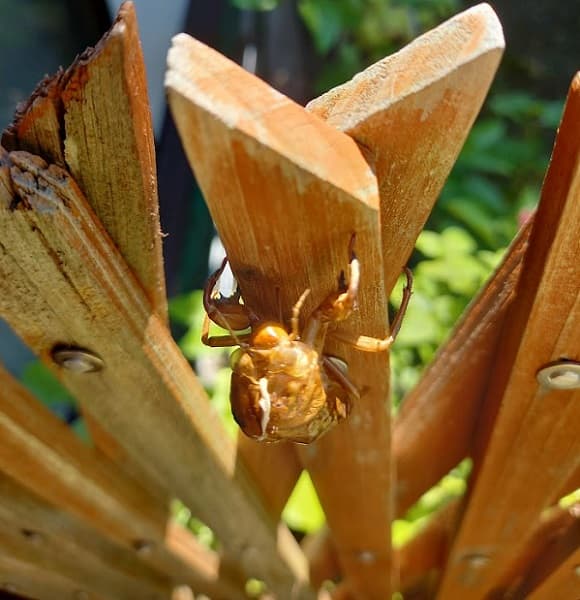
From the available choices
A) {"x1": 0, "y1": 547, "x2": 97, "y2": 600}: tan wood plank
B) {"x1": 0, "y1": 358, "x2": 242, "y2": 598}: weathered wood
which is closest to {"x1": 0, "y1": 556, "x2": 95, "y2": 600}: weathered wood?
{"x1": 0, "y1": 547, "x2": 97, "y2": 600}: tan wood plank

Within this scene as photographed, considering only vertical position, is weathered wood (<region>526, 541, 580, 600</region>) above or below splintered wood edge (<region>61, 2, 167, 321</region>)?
below

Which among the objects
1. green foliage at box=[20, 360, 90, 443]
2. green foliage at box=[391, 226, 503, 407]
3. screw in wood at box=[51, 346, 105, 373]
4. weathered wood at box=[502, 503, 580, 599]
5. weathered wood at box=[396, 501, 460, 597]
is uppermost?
green foliage at box=[391, 226, 503, 407]

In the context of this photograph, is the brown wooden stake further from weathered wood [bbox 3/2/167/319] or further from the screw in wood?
the screw in wood

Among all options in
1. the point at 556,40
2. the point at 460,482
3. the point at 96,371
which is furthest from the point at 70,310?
the point at 556,40

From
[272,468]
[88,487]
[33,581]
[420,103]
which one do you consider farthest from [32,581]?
[420,103]

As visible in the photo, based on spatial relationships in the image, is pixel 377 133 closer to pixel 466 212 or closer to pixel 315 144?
pixel 315 144

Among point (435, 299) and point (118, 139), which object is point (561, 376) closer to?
point (118, 139)

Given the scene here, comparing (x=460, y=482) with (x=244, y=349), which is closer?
(x=244, y=349)
